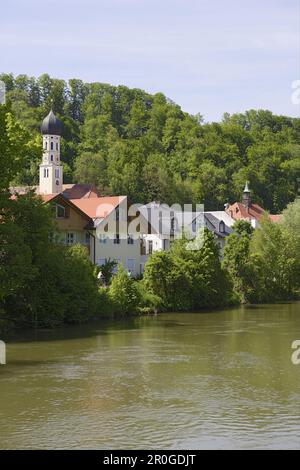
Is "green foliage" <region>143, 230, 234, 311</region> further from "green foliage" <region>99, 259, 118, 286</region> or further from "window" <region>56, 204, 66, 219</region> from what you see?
"window" <region>56, 204, 66, 219</region>

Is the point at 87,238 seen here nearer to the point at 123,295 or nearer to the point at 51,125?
the point at 123,295

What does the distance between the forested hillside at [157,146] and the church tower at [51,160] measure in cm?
680

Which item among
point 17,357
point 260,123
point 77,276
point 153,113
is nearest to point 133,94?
point 153,113

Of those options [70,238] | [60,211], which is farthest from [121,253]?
[60,211]

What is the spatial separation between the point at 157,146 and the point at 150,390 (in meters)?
104

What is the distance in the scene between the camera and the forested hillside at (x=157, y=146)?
105 metres

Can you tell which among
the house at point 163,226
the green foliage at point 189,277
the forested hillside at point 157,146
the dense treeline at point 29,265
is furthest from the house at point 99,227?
the forested hillside at point 157,146

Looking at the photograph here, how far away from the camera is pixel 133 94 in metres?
144

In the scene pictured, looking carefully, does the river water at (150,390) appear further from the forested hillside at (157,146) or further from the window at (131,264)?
the forested hillside at (157,146)

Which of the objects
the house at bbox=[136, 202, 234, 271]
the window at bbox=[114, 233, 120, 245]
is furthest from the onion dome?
the window at bbox=[114, 233, 120, 245]

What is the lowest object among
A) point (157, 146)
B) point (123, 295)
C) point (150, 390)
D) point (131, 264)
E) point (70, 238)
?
point (150, 390)

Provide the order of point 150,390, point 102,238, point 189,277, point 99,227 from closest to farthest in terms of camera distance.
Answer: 1. point 150,390
2. point 189,277
3. point 99,227
4. point 102,238

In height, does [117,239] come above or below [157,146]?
below

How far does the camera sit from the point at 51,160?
92.2 metres
